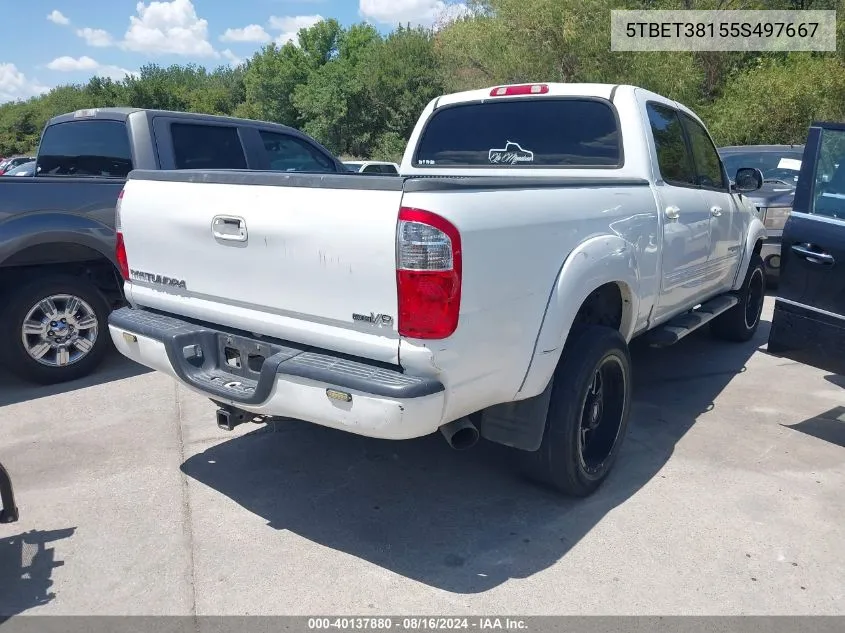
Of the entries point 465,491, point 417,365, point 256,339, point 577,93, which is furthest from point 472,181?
point 577,93

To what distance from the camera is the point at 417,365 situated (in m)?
2.64

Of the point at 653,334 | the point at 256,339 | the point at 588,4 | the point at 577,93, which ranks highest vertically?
the point at 588,4

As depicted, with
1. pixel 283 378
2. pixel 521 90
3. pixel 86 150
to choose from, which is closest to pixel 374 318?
pixel 283 378

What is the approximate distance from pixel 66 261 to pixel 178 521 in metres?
2.87

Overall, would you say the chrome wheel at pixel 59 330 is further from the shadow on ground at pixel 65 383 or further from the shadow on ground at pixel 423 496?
the shadow on ground at pixel 423 496

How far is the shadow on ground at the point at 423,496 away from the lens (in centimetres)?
319

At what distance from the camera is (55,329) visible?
5.38 metres

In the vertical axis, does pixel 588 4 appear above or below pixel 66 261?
above

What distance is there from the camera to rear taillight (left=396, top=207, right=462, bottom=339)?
2.56 m

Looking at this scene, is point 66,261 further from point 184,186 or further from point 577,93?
point 577,93

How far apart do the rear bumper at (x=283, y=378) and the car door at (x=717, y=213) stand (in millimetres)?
3271

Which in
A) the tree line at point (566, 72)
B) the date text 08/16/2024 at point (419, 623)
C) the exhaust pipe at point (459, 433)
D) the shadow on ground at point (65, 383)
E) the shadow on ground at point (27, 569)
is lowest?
the date text 08/16/2024 at point (419, 623)

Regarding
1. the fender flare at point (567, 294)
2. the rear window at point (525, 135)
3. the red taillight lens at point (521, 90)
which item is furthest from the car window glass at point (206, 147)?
the fender flare at point (567, 294)

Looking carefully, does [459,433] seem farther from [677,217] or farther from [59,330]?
[59,330]
